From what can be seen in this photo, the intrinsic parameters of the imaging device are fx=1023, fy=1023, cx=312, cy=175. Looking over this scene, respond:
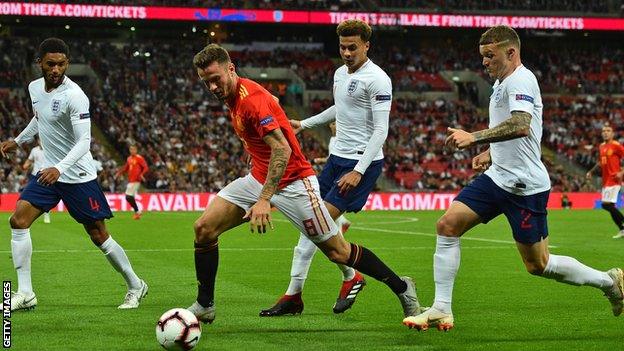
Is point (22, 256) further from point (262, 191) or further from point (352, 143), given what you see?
Result: point (352, 143)

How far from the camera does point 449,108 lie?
51094 millimetres

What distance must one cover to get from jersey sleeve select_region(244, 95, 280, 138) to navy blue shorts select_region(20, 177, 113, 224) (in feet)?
8.09

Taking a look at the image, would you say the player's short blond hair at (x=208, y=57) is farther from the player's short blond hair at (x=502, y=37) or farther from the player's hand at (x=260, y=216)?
the player's short blond hair at (x=502, y=37)

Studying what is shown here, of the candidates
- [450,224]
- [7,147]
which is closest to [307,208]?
[450,224]

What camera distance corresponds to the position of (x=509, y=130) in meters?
7.58

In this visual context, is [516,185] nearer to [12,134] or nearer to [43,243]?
[43,243]

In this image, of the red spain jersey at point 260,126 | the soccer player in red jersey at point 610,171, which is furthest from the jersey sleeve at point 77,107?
the soccer player in red jersey at point 610,171

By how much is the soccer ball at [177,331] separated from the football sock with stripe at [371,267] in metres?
1.52

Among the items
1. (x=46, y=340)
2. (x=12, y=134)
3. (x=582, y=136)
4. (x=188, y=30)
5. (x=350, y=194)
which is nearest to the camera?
(x=46, y=340)

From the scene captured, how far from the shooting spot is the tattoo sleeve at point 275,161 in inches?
306

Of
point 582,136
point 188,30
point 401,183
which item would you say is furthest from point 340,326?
point 188,30

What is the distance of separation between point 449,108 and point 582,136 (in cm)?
659

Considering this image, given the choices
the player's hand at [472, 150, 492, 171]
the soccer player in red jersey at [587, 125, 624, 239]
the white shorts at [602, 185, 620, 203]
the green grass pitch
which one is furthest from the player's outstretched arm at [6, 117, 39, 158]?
the white shorts at [602, 185, 620, 203]

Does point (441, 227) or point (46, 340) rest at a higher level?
point (441, 227)
